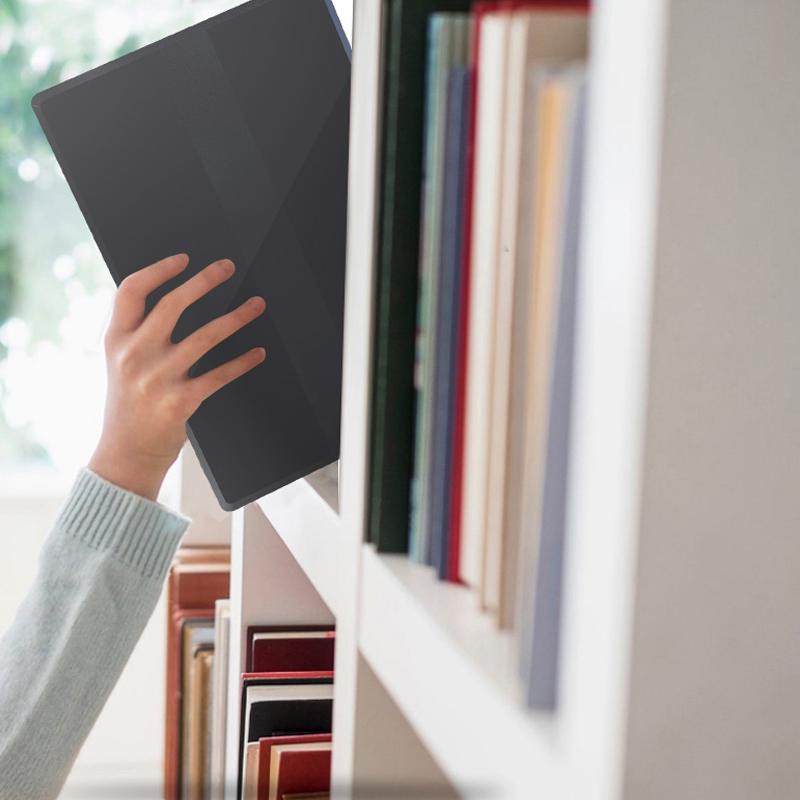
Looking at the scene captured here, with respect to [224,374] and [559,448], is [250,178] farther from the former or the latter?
[559,448]

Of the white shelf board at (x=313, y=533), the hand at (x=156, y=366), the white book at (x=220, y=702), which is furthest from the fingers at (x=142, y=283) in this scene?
the white book at (x=220, y=702)

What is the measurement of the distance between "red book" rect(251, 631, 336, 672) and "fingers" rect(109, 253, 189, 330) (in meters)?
0.34

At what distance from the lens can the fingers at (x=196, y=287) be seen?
1.99 ft

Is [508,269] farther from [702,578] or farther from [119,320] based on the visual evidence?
[119,320]

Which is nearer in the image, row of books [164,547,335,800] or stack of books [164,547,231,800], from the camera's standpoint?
row of books [164,547,335,800]

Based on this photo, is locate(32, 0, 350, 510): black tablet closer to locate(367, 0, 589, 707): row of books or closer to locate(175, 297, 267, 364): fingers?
locate(175, 297, 267, 364): fingers

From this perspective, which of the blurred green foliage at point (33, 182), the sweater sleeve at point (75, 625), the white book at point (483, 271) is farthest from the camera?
the blurred green foliage at point (33, 182)

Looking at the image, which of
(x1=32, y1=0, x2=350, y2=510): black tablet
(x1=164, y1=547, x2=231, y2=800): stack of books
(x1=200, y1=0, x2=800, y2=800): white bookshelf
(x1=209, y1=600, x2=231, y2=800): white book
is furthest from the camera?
(x1=164, y1=547, x2=231, y2=800): stack of books

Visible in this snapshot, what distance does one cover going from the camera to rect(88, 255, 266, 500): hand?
0.61 metres

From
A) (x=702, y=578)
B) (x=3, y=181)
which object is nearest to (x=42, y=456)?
(x=3, y=181)

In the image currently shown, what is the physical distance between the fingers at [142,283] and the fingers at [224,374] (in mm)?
63

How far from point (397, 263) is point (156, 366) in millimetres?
326

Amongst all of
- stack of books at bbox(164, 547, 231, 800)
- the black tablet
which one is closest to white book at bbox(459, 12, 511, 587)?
the black tablet

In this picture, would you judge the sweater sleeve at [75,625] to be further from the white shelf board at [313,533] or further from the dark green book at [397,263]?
the dark green book at [397,263]
